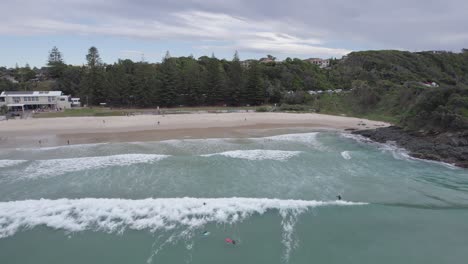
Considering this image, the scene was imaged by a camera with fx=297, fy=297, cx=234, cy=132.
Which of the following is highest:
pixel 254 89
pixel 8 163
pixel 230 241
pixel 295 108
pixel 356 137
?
pixel 254 89

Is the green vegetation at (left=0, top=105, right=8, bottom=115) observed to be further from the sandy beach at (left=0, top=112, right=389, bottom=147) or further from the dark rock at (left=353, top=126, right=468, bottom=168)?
the dark rock at (left=353, top=126, right=468, bottom=168)

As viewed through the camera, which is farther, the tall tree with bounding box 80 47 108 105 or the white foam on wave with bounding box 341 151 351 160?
the tall tree with bounding box 80 47 108 105

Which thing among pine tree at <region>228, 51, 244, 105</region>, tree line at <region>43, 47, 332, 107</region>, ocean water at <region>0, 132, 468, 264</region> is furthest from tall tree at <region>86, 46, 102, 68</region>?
ocean water at <region>0, 132, 468, 264</region>

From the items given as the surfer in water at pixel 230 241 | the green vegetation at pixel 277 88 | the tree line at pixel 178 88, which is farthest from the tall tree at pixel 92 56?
the surfer in water at pixel 230 241

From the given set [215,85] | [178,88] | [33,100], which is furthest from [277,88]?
[33,100]

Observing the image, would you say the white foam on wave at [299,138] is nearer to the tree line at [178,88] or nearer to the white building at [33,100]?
the tree line at [178,88]

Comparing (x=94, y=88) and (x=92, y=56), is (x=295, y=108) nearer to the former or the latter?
(x=94, y=88)
